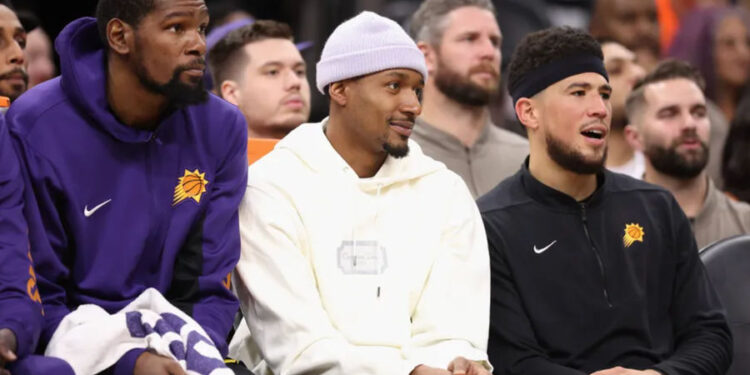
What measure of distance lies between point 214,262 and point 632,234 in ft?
5.35

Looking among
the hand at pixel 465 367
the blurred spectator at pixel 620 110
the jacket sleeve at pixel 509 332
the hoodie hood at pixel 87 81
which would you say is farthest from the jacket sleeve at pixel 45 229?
the blurred spectator at pixel 620 110

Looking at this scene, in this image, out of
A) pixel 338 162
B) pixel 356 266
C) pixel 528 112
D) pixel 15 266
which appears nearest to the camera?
pixel 15 266

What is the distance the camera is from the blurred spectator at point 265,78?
19.9 ft

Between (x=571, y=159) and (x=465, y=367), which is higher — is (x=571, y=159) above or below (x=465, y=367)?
above

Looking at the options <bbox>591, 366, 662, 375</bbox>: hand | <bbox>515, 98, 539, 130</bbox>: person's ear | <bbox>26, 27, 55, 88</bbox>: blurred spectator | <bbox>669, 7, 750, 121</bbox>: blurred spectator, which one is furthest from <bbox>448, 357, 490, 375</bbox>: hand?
<bbox>669, 7, 750, 121</bbox>: blurred spectator

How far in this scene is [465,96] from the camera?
649cm

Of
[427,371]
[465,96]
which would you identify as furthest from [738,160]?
[427,371]

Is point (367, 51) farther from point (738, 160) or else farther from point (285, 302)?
point (738, 160)

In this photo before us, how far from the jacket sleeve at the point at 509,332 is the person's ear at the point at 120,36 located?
1.54m

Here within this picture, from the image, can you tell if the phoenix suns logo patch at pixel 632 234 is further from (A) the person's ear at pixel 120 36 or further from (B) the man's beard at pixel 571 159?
(A) the person's ear at pixel 120 36

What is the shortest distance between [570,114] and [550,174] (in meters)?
0.24

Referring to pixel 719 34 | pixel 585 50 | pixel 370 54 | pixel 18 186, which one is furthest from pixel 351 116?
pixel 719 34

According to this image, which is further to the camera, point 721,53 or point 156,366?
point 721,53

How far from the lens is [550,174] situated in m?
4.92
